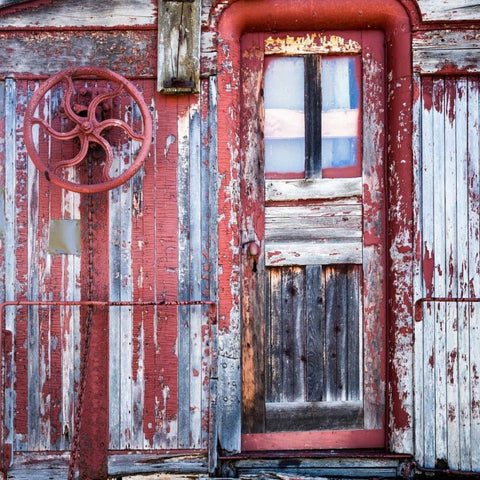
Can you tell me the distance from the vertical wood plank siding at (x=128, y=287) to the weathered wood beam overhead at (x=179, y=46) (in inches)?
3.7

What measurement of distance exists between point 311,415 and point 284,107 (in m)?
1.85

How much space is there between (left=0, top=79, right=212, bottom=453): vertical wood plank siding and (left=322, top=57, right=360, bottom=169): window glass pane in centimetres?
74

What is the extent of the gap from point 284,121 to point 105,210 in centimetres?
118

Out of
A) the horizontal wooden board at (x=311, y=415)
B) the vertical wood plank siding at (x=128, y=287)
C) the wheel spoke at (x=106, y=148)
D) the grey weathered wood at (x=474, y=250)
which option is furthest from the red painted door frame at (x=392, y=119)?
the wheel spoke at (x=106, y=148)

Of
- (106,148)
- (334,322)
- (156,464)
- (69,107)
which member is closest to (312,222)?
(334,322)

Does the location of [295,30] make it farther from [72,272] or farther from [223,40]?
[72,272]

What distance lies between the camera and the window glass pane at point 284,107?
3180mm

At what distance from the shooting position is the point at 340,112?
319cm

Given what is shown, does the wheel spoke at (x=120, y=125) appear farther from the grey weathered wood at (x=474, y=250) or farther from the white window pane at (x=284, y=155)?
the grey weathered wood at (x=474, y=250)

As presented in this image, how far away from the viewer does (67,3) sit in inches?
118

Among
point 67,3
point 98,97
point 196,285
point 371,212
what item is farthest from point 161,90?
point 371,212

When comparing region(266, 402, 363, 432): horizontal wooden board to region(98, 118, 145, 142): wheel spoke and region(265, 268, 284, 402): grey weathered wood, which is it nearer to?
region(265, 268, 284, 402): grey weathered wood

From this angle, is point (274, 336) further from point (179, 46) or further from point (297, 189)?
point (179, 46)

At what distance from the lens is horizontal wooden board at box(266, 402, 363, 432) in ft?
10.4
